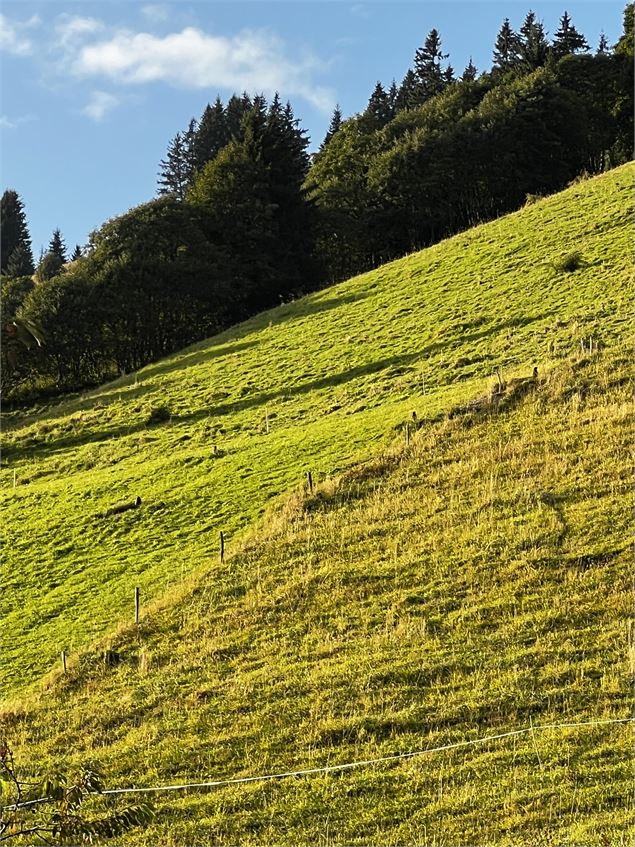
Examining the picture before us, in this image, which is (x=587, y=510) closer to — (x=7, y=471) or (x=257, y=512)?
(x=257, y=512)

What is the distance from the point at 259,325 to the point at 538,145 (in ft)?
113

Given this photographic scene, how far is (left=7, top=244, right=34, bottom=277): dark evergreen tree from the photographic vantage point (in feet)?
387

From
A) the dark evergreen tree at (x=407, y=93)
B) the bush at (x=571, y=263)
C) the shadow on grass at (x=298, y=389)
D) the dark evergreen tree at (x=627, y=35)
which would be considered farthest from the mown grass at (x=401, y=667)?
the dark evergreen tree at (x=407, y=93)

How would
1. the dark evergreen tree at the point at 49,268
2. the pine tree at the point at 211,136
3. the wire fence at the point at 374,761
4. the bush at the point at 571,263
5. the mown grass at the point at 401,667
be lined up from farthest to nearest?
1. the pine tree at the point at 211,136
2. the dark evergreen tree at the point at 49,268
3. the bush at the point at 571,263
4. the wire fence at the point at 374,761
5. the mown grass at the point at 401,667

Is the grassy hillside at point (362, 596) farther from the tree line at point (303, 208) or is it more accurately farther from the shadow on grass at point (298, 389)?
the tree line at point (303, 208)

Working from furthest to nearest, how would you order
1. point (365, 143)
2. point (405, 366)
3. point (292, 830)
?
point (365, 143), point (405, 366), point (292, 830)

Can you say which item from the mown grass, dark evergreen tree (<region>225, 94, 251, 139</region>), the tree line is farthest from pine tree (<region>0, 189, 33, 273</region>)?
the mown grass

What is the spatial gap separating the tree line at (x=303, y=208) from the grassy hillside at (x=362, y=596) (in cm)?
2514

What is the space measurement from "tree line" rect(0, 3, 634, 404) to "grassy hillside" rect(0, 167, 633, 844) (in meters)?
25.1

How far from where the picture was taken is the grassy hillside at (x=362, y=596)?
12750 mm

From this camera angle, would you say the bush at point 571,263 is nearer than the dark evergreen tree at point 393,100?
Yes

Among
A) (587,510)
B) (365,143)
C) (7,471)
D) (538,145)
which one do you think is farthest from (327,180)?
(587,510)

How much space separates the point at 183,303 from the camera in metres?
65.3

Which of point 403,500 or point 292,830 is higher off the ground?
point 403,500
